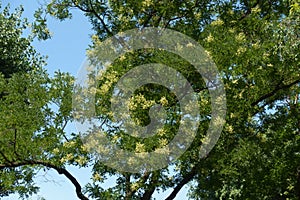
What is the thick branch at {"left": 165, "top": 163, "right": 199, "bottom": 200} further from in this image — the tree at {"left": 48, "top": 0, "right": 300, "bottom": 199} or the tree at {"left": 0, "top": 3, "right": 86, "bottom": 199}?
the tree at {"left": 0, "top": 3, "right": 86, "bottom": 199}

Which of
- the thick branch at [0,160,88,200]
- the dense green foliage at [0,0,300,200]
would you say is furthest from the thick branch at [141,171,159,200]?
the thick branch at [0,160,88,200]

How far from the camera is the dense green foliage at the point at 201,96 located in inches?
587

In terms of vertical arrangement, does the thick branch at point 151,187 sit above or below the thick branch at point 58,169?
below

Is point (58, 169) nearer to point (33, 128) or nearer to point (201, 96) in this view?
point (33, 128)

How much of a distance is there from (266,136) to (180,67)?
736 centimetres

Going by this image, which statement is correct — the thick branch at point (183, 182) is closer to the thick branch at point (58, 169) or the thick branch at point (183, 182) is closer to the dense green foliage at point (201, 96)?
the dense green foliage at point (201, 96)

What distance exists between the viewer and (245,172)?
1930 cm

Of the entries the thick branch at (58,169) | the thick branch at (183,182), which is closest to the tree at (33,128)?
the thick branch at (58,169)

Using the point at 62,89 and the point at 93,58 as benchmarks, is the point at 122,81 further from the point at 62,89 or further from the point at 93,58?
the point at 62,89

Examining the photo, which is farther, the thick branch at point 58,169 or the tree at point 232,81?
the thick branch at point 58,169

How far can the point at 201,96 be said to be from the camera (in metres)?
14.8

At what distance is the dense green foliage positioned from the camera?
1491cm

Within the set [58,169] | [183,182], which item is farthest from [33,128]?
[183,182]

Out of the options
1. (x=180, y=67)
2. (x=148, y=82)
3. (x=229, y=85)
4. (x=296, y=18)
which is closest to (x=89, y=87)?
(x=148, y=82)
